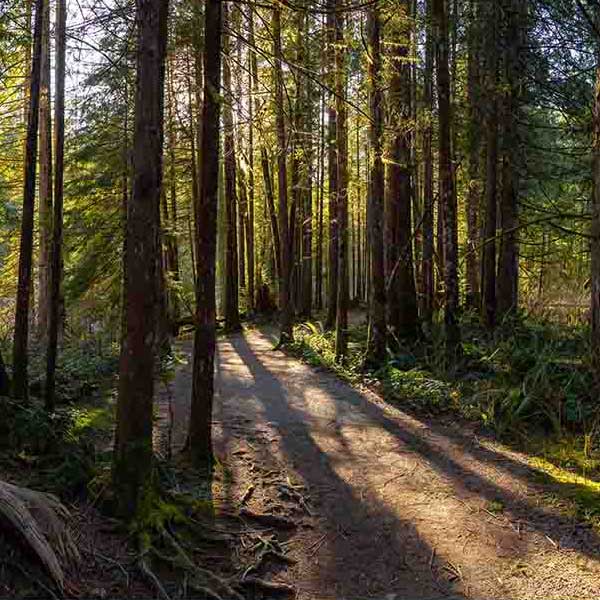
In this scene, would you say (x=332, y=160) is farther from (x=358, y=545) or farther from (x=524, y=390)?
(x=358, y=545)

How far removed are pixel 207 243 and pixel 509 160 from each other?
9513mm

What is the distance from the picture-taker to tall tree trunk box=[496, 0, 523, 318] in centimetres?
1290

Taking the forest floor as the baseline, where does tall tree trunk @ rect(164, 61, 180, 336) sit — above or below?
above

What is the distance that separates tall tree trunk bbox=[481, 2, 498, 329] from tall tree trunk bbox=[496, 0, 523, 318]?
0.88 feet

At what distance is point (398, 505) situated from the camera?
245 inches

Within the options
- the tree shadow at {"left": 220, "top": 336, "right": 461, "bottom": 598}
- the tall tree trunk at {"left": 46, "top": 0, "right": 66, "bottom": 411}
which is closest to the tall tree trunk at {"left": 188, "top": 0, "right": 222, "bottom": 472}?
the tree shadow at {"left": 220, "top": 336, "right": 461, "bottom": 598}

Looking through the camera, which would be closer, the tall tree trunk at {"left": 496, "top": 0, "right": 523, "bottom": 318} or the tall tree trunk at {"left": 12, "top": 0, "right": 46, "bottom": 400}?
the tall tree trunk at {"left": 12, "top": 0, "right": 46, "bottom": 400}

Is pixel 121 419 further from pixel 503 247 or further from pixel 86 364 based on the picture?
pixel 503 247

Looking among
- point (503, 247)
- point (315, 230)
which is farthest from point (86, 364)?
point (315, 230)

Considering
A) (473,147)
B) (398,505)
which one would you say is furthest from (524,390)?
(473,147)

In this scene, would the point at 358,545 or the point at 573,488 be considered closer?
the point at 358,545

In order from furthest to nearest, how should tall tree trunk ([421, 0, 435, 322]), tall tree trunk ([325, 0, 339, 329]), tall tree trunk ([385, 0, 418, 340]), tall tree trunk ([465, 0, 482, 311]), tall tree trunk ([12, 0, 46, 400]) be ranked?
tall tree trunk ([421, 0, 435, 322]), tall tree trunk ([465, 0, 482, 311]), tall tree trunk ([385, 0, 418, 340]), tall tree trunk ([325, 0, 339, 329]), tall tree trunk ([12, 0, 46, 400])

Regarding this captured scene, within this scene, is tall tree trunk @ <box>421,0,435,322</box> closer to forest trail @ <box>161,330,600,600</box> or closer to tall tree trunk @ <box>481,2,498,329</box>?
tall tree trunk @ <box>481,2,498,329</box>

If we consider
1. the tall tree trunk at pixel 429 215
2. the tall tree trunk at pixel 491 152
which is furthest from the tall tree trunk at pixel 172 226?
the tall tree trunk at pixel 491 152
